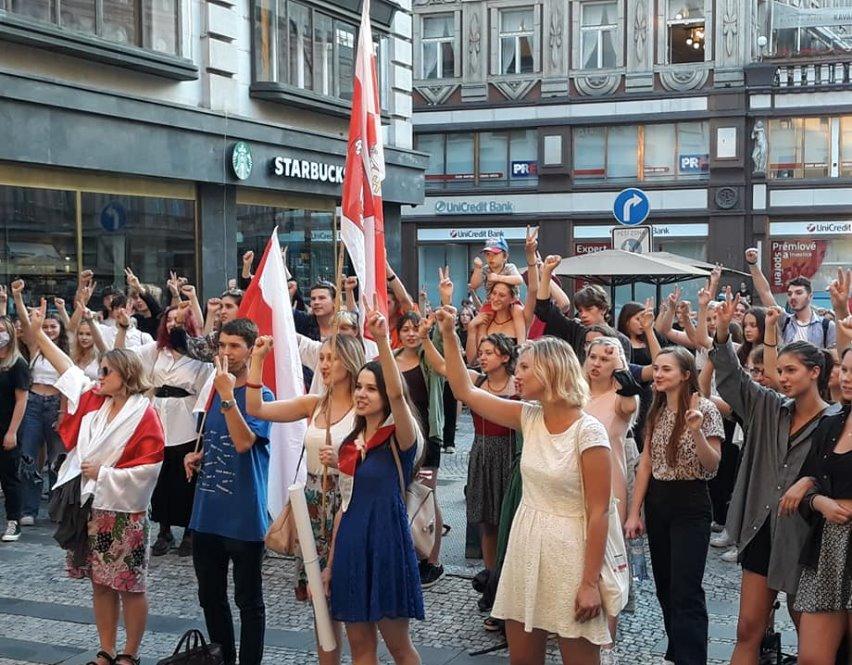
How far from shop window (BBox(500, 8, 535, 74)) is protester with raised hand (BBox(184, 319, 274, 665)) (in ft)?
106

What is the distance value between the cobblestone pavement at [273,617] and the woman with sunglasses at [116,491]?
526 millimetres

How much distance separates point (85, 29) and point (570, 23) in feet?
79.0

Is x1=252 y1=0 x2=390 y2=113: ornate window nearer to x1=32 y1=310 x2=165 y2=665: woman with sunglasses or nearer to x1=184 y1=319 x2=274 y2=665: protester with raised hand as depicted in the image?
x1=32 y1=310 x2=165 y2=665: woman with sunglasses

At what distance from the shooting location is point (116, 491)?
6.17 m

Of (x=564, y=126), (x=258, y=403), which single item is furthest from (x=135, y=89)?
(x=564, y=126)

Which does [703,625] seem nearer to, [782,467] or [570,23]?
[782,467]

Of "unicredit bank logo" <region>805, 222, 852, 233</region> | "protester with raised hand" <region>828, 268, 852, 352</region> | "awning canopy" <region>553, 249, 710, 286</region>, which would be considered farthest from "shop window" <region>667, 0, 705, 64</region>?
"protester with raised hand" <region>828, 268, 852, 352</region>

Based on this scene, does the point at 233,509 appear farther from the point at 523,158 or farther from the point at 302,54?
the point at 523,158

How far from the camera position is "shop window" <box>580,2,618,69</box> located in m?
36.2

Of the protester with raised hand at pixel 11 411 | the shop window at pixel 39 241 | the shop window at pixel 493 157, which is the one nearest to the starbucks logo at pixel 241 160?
the shop window at pixel 39 241

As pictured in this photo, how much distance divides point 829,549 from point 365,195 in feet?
10.3

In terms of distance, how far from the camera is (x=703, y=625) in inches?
236

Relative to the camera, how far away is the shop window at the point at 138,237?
614 inches

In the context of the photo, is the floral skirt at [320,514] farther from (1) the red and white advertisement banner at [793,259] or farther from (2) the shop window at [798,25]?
(2) the shop window at [798,25]
